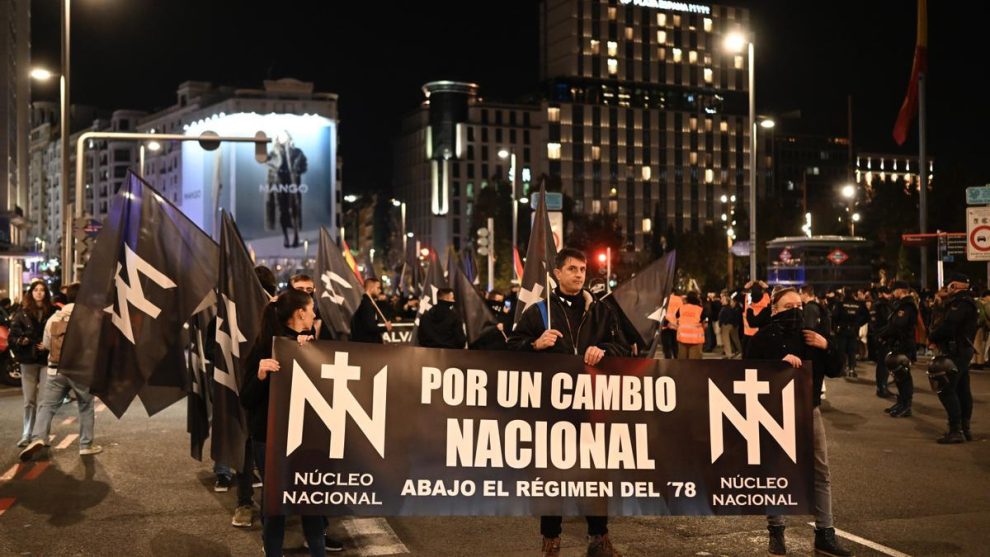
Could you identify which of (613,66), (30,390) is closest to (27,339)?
(30,390)

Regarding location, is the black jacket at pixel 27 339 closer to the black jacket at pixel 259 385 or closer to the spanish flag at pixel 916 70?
the black jacket at pixel 259 385

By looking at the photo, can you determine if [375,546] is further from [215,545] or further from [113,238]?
[113,238]

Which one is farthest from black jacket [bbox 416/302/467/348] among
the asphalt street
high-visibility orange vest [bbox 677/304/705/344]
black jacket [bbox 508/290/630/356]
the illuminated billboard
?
the illuminated billboard

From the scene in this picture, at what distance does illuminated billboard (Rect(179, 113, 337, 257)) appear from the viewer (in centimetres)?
13150

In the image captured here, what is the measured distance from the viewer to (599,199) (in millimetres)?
138375

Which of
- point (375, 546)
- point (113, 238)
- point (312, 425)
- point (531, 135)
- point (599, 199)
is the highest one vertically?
point (531, 135)

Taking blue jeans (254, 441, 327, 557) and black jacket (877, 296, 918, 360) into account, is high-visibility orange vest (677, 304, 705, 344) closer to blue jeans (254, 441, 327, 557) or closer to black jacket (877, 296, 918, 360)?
black jacket (877, 296, 918, 360)

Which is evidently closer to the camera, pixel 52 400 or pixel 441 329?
A: pixel 52 400

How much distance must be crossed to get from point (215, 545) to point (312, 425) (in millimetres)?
2045

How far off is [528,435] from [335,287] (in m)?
9.32

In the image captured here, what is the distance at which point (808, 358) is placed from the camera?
7133 mm

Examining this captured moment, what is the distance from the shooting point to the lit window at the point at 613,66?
137 meters

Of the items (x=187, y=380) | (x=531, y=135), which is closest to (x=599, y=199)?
(x=531, y=135)

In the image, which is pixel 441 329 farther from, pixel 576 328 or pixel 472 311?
pixel 576 328
